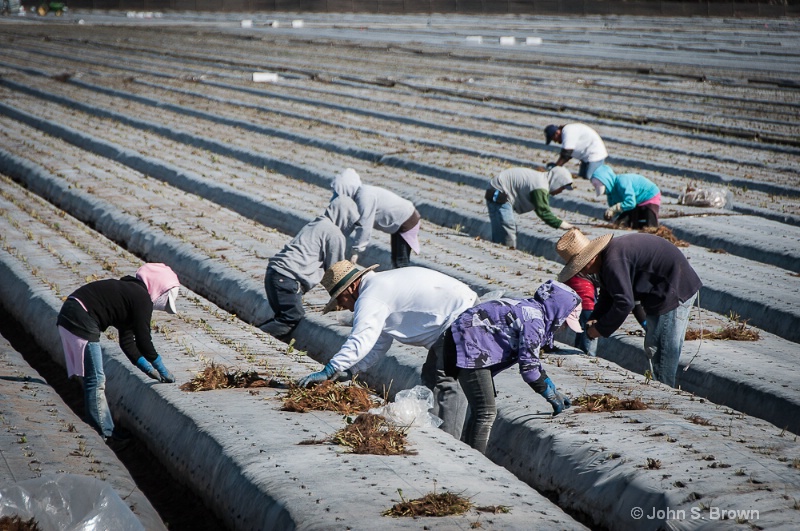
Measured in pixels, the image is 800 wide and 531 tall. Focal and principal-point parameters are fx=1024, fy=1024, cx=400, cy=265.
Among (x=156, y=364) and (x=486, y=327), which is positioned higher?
(x=486, y=327)

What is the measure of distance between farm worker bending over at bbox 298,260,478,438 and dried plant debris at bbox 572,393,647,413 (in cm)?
107

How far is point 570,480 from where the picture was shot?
6.19 meters

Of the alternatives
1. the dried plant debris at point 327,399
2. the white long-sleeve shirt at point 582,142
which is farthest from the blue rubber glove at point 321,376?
the white long-sleeve shirt at point 582,142

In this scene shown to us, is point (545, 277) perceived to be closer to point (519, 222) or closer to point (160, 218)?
point (519, 222)

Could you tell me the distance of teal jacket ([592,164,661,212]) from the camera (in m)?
11.5

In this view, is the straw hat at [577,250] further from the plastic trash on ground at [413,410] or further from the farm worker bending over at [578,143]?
the farm worker bending over at [578,143]

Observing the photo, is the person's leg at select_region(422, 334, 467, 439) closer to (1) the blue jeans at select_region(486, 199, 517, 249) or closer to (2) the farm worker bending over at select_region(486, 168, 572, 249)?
(2) the farm worker bending over at select_region(486, 168, 572, 249)

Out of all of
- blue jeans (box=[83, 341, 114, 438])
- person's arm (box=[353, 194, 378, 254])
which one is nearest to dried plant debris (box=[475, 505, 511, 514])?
blue jeans (box=[83, 341, 114, 438])

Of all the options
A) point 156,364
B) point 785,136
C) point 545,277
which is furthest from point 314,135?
point 156,364

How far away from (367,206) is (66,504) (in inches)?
206

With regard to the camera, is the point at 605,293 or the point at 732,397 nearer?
the point at 605,293

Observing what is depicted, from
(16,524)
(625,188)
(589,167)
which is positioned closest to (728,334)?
(625,188)

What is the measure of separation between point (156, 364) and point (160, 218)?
657cm

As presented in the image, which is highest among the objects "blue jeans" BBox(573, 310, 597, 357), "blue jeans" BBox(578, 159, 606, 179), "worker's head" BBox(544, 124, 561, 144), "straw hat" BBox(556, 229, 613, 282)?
"worker's head" BBox(544, 124, 561, 144)
